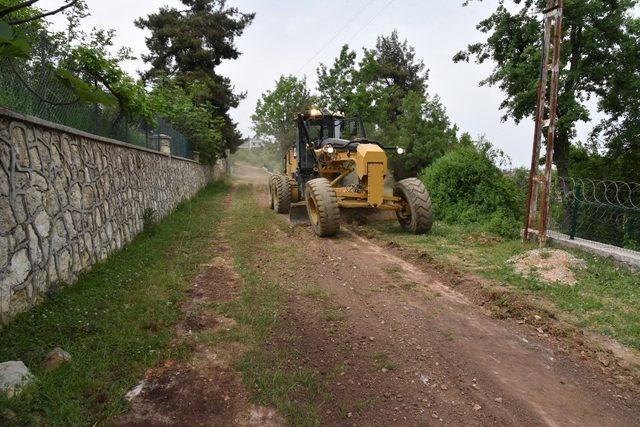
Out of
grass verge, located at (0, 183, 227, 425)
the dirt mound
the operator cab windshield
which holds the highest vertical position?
the operator cab windshield

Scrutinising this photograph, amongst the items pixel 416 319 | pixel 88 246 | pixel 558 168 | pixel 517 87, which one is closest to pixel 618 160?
pixel 558 168

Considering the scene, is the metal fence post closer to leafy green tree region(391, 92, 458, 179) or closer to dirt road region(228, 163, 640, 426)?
dirt road region(228, 163, 640, 426)

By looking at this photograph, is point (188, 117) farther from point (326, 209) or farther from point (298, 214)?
point (326, 209)

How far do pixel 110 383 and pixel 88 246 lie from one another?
9.25ft

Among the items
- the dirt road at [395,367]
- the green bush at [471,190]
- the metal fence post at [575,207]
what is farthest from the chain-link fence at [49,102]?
the green bush at [471,190]

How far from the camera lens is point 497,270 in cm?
569

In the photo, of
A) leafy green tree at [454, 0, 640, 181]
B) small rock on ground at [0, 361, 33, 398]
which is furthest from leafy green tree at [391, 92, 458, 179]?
small rock on ground at [0, 361, 33, 398]

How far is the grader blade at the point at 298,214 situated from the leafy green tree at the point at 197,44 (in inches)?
565

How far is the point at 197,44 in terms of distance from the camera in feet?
74.5

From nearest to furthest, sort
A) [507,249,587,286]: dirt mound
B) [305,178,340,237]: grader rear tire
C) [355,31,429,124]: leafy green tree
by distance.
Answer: [507,249,587,286]: dirt mound, [305,178,340,237]: grader rear tire, [355,31,429,124]: leafy green tree

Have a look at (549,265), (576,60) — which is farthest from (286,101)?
(549,265)

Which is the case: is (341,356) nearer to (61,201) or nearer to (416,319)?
(416,319)

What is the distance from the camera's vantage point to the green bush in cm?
989

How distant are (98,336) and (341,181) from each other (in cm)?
711
